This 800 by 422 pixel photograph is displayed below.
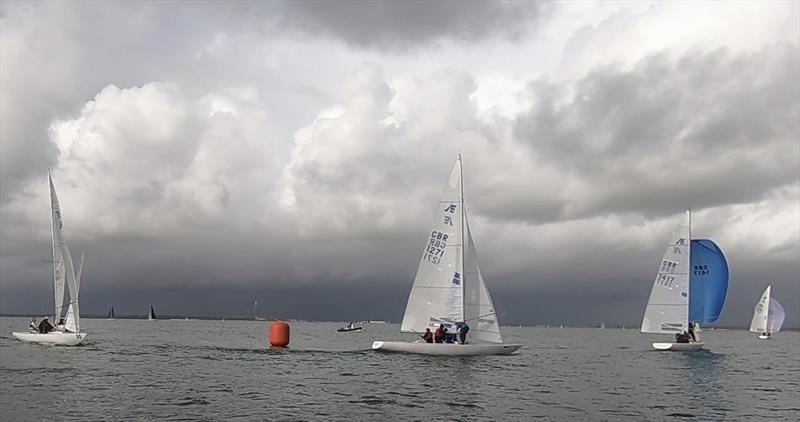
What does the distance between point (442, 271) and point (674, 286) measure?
27.3m

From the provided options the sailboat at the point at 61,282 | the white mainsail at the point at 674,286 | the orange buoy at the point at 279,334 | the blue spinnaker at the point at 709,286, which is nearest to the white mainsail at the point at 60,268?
the sailboat at the point at 61,282

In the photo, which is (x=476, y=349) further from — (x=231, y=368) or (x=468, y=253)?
(x=231, y=368)

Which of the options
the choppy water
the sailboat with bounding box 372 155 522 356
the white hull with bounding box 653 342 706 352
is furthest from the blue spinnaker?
the sailboat with bounding box 372 155 522 356

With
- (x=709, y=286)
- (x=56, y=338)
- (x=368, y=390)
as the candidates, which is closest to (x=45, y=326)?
(x=56, y=338)

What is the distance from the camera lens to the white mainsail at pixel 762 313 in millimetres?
141488

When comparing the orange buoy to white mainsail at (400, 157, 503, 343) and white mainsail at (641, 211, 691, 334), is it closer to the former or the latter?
white mainsail at (400, 157, 503, 343)

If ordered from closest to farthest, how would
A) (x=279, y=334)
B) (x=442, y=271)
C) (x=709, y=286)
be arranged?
(x=442, y=271) → (x=279, y=334) → (x=709, y=286)

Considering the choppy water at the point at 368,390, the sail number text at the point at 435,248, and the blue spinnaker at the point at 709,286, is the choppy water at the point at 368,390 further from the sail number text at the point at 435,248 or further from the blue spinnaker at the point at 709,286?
the blue spinnaker at the point at 709,286

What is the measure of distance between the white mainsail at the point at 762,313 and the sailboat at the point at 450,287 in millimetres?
106561

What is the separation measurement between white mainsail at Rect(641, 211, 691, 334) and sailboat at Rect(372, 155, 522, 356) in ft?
74.4

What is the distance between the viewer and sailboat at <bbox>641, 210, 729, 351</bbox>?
68.4 meters

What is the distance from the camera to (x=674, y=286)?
6838 cm

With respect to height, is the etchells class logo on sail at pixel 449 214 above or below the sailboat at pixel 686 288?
above

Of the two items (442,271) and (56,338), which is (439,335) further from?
(56,338)
